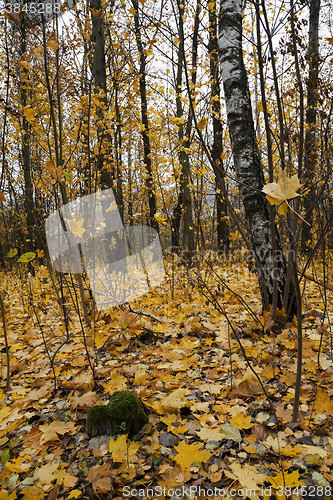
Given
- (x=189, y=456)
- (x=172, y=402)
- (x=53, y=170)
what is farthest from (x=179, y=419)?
(x=53, y=170)

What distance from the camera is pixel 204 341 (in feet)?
7.84

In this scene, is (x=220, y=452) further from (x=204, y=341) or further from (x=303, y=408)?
(x=204, y=341)

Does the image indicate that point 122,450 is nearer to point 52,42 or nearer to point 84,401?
point 84,401

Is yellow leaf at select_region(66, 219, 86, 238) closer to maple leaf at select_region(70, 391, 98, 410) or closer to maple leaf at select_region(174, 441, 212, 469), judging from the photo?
maple leaf at select_region(70, 391, 98, 410)

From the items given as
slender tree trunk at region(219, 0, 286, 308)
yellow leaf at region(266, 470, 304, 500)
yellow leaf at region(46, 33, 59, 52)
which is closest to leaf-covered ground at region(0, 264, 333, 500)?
yellow leaf at region(266, 470, 304, 500)

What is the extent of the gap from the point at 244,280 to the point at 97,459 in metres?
3.75

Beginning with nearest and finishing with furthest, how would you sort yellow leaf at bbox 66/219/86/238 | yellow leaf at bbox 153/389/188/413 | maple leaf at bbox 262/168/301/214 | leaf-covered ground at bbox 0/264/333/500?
maple leaf at bbox 262/168/301/214 → leaf-covered ground at bbox 0/264/333/500 → yellow leaf at bbox 153/389/188/413 → yellow leaf at bbox 66/219/86/238

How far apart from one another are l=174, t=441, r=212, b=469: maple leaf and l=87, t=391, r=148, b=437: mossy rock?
0.31m

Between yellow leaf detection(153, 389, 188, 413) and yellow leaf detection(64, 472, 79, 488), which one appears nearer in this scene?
yellow leaf detection(64, 472, 79, 488)

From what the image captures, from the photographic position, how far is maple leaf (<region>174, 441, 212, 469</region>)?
1.19 metres

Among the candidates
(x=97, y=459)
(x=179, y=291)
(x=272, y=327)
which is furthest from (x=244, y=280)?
(x=97, y=459)

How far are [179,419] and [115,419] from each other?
34 cm

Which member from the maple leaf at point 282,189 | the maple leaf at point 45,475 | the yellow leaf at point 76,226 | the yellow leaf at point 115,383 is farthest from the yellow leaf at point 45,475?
the yellow leaf at point 76,226

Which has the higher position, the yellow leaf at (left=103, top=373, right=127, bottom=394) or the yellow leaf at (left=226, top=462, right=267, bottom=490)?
the yellow leaf at (left=103, top=373, right=127, bottom=394)
